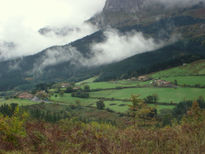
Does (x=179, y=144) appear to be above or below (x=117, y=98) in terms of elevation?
above

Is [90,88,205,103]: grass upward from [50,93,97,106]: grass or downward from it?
upward

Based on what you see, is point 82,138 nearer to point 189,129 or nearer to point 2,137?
point 2,137

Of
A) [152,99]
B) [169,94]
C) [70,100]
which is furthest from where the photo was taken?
[70,100]

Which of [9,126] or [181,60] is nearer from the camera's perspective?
[9,126]

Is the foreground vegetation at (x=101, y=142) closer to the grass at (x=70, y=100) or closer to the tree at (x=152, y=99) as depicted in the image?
the tree at (x=152, y=99)

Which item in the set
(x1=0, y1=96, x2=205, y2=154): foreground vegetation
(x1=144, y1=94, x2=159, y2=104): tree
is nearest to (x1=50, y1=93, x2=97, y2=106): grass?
(x1=144, y1=94, x2=159, y2=104): tree

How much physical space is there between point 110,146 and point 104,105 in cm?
7184

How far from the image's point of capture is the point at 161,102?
241 feet

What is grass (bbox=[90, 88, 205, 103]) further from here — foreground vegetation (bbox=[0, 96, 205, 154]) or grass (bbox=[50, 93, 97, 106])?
foreground vegetation (bbox=[0, 96, 205, 154])

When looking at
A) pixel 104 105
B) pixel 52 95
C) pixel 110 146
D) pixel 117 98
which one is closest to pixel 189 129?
pixel 110 146

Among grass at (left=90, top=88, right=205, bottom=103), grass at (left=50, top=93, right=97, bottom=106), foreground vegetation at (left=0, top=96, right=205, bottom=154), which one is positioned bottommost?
grass at (left=50, top=93, right=97, bottom=106)

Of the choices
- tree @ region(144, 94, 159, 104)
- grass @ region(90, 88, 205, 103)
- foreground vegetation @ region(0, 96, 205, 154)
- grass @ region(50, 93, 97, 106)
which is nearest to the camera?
foreground vegetation @ region(0, 96, 205, 154)

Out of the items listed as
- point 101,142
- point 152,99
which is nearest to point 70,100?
point 152,99

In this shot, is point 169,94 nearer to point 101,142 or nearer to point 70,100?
point 70,100
